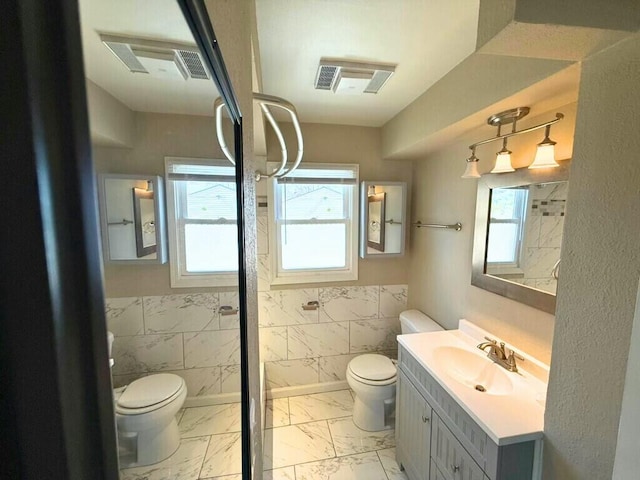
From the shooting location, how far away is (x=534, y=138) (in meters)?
1.51

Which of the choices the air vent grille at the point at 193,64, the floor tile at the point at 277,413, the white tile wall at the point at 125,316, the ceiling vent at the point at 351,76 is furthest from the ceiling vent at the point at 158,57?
the floor tile at the point at 277,413

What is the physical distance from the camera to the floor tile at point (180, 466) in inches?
12.2

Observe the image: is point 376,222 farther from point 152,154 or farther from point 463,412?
point 152,154

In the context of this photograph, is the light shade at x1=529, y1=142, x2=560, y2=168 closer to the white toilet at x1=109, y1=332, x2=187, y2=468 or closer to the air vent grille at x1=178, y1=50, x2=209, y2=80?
the air vent grille at x1=178, y1=50, x2=209, y2=80

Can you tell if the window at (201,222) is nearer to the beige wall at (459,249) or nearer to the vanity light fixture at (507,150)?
the vanity light fixture at (507,150)

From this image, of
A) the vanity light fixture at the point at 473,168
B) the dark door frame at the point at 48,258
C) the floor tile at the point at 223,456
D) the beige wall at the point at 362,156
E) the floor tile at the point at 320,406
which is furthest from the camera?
the beige wall at the point at 362,156

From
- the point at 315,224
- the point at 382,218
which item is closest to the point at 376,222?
the point at 382,218

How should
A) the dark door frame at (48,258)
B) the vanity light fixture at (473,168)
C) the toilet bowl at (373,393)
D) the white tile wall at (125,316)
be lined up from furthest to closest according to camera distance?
the toilet bowl at (373,393) → the vanity light fixture at (473,168) → the white tile wall at (125,316) → the dark door frame at (48,258)

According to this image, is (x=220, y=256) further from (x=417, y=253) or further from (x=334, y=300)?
(x=417, y=253)

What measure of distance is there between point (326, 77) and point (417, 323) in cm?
198

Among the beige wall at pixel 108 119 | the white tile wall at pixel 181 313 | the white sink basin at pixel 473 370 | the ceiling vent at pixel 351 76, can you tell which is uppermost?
the ceiling vent at pixel 351 76

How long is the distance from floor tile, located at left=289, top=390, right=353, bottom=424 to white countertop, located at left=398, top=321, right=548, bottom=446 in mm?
1164

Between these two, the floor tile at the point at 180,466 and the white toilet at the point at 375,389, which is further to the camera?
the white toilet at the point at 375,389

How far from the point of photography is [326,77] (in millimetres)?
1755
